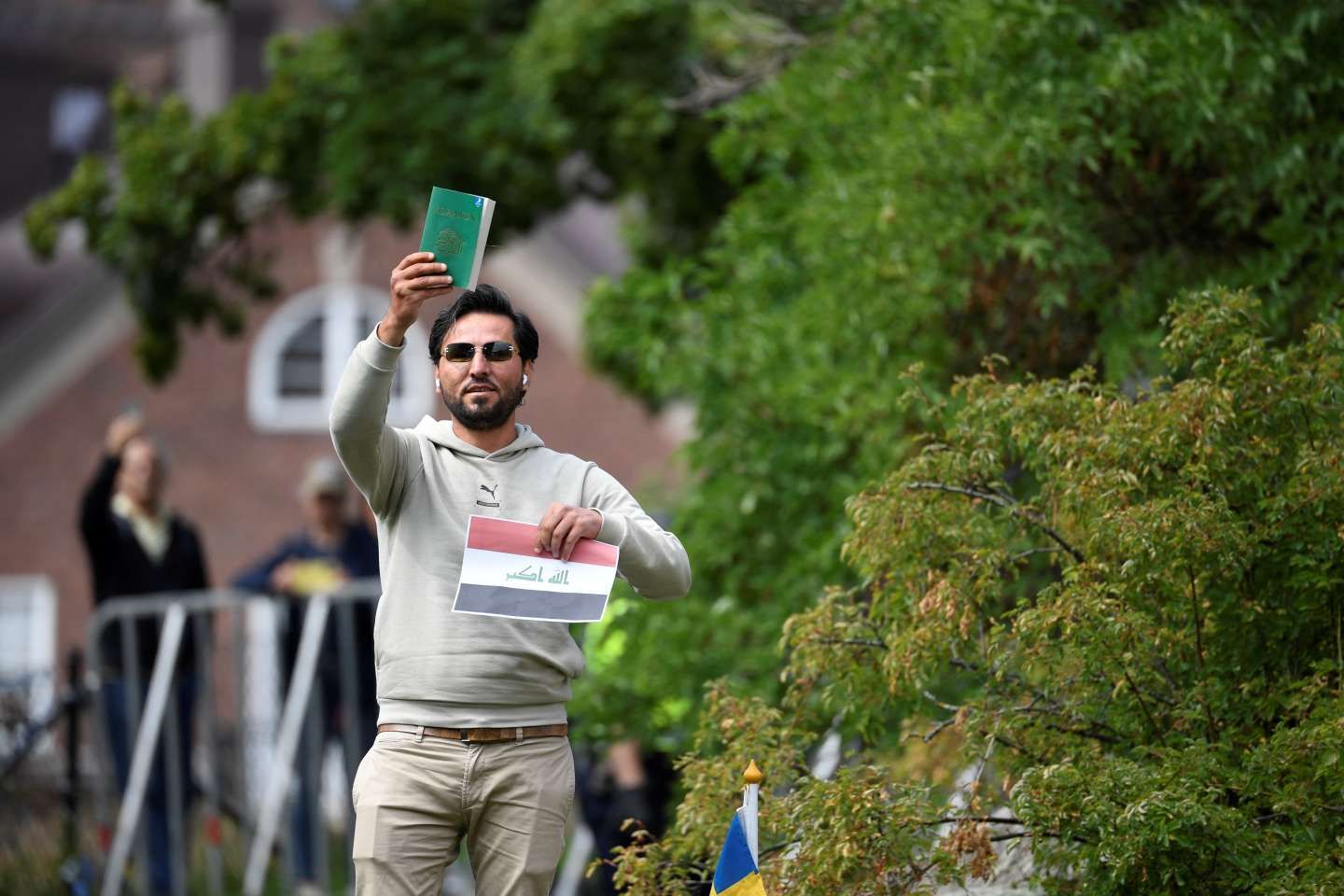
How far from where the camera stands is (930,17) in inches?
315

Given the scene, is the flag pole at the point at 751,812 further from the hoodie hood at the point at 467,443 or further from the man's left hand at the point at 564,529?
the hoodie hood at the point at 467,443

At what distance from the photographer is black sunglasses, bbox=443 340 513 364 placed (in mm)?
4633

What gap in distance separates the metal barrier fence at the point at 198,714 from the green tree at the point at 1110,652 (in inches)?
179

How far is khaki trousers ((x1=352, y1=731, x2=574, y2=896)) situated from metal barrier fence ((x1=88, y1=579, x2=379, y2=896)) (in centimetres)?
489

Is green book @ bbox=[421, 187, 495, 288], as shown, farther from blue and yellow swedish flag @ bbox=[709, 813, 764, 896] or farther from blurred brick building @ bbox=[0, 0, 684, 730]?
blurred brick building @ bbox=[0, 0, 684, 730]

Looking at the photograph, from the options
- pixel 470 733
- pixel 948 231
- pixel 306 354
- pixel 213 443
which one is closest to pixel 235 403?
pixel 213 443

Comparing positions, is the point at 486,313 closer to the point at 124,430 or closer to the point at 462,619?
the point at 462,619

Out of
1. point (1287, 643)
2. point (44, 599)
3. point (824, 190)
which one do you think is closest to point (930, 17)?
point (824, 190)

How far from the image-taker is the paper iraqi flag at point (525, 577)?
4.52m

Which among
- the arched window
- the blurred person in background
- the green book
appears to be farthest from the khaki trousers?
the arched window

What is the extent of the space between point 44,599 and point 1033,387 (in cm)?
2030

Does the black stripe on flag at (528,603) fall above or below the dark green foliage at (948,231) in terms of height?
below

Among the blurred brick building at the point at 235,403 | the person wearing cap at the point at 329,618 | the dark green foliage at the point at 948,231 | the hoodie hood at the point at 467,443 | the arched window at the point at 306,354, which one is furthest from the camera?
the arched window at the point at 306,354

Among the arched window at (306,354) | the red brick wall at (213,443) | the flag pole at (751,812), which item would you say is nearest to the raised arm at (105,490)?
the flag pole at (751,812)
